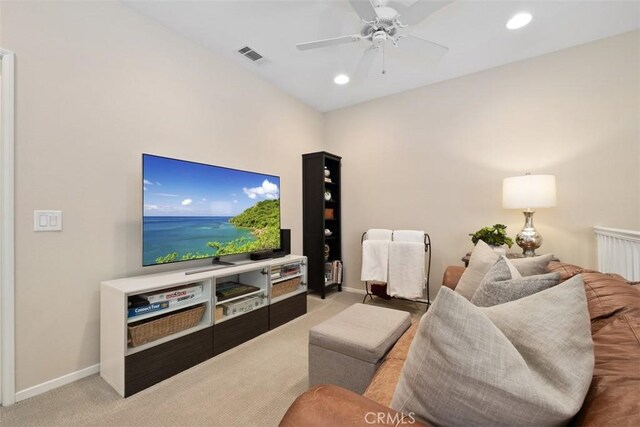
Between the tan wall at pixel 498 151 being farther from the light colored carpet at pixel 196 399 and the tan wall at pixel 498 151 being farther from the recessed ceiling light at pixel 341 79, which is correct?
the light colored carpet at pixel 196 399

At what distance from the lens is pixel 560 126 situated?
8.89 ft

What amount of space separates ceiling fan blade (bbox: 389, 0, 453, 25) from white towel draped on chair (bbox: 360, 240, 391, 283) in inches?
82.4

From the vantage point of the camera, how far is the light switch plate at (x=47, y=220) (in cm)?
169

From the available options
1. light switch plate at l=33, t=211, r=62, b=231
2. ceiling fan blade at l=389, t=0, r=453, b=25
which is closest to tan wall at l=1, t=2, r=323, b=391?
light switch plate at l=33, t=211, r=62, b=231

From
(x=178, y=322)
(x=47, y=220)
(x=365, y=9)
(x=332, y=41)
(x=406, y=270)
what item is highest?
(x=365, y=9)

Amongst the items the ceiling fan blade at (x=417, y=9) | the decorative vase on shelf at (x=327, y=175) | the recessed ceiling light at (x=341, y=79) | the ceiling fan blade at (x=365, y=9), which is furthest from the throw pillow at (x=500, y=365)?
the decorative vase on shelf at (x=327, y=175)

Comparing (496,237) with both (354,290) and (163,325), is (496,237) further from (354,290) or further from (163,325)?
(163,325)

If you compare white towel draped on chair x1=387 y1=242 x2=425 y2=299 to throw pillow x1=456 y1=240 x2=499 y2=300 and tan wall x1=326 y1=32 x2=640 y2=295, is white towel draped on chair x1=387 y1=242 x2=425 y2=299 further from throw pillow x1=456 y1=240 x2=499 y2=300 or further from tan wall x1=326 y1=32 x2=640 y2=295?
throw pillow x1=456 y1=240 x2=499 y2=300

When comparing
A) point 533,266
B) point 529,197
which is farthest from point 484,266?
point 529,197

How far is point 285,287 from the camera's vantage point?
288 cm

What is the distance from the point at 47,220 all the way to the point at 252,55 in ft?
7.24

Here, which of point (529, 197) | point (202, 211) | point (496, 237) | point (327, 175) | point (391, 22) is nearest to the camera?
point (391, 22)

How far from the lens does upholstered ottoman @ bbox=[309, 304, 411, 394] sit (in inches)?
54.8

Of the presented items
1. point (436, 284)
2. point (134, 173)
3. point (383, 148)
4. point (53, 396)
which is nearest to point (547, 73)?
point (383, 148)
